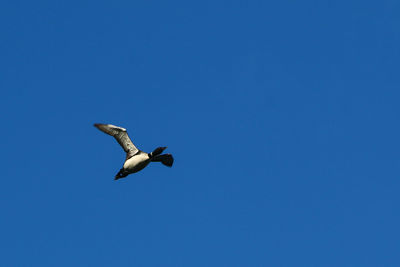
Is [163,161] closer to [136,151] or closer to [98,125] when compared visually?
[136,151]

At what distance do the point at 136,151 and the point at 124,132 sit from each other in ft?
5.83

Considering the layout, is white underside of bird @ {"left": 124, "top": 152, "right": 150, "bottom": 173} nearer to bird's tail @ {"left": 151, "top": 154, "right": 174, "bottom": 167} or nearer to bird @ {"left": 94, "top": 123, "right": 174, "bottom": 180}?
bird @ {"left": 94, "top": 123, "right": 174, "bottom": 180}

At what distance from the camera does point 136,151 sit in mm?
51406

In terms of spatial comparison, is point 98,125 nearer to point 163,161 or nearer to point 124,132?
point 124,132

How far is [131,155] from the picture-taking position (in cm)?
5119

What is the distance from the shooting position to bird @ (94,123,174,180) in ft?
165

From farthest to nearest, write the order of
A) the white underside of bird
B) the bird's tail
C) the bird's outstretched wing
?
1. the bird's outstretched wing
2. the bird's tail
3. the white underside of bird

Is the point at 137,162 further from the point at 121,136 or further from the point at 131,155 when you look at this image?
the point at 121,136

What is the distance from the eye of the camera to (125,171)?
5088 centimetres

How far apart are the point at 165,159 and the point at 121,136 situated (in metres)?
3.94

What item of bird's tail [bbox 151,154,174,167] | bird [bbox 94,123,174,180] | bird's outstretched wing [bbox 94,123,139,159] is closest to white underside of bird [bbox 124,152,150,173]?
bird [bbox 94,123,174,180]

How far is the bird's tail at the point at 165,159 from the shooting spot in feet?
167

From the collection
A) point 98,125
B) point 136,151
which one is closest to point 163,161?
point 136,151

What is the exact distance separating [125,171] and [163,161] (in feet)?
9.93
